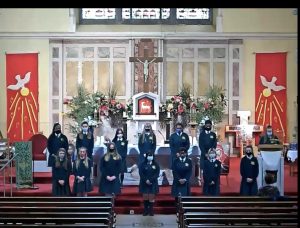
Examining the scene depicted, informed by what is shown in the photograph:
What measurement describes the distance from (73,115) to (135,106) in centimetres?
171

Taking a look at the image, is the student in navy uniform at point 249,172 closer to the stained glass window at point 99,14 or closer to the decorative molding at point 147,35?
the decorative molding at point 147,35

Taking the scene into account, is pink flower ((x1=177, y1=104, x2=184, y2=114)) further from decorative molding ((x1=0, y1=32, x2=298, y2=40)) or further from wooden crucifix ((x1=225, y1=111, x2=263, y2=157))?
decorative molding ((x1=0, y1=32, x2=298, y2=40))

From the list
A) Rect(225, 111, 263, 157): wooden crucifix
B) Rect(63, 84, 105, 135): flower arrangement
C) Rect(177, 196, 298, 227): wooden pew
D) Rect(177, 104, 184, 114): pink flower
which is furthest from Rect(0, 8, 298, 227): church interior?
Rect(177, 196, 298, 227): wooden pew

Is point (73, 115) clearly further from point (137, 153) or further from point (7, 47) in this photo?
point (7, 47)

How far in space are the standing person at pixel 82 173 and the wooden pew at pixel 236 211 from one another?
339cm

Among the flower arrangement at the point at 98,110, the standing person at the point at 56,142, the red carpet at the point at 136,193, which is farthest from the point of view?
the flower arrangement at the point at 98,110

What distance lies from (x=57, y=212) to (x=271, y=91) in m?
11.1

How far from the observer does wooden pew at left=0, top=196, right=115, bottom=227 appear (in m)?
6.96

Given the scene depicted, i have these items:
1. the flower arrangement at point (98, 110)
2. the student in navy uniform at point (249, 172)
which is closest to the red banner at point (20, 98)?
the flower arrangement at point (98, 110)

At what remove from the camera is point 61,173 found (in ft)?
38.9

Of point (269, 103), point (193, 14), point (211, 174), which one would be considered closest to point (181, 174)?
point (211, 174)

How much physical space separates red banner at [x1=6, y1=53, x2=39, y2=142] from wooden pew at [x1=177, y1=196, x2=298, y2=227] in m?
9.42

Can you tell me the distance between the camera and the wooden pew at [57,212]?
274 inches

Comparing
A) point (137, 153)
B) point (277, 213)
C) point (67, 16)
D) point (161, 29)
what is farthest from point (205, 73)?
point (277, 213)
